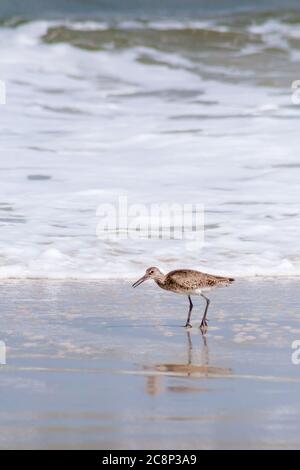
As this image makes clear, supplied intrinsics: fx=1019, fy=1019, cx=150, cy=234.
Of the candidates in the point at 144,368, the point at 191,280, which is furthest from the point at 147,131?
the point at 144,368

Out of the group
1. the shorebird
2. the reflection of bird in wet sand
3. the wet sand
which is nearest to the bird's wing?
the shorebird

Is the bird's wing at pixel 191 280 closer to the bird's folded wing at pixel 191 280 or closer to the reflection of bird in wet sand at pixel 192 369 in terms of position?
the bird's folded wing at pixel 191 280

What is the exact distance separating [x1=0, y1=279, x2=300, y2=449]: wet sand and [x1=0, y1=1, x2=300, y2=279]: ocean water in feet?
3.15

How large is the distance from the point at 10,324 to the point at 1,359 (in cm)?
91

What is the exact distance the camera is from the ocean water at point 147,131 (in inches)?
335

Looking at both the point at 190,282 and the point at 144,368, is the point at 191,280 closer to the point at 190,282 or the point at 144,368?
the point at 190,282

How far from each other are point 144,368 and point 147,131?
9.06 metres

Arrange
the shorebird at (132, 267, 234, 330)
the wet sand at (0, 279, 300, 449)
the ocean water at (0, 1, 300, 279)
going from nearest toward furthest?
the wet sand at (0, 279, 300, 449), the shorebird at (132, 267, 234, 330), the ocean water at (0, 1, 300, 279)

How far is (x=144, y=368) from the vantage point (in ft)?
16.7

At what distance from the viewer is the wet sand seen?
13.0 ft

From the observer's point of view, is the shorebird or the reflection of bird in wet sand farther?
the shorebird

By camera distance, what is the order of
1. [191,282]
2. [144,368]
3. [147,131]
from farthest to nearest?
[147,131] < [191,282] < [144,368]

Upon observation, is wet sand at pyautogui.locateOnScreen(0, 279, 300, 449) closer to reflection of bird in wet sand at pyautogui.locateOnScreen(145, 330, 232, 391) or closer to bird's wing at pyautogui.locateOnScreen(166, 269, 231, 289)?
reflection of bird in wet sand at pyautogui.locateOnScreen(145, 330, 232, 391)

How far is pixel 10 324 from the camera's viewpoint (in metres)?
6.12
